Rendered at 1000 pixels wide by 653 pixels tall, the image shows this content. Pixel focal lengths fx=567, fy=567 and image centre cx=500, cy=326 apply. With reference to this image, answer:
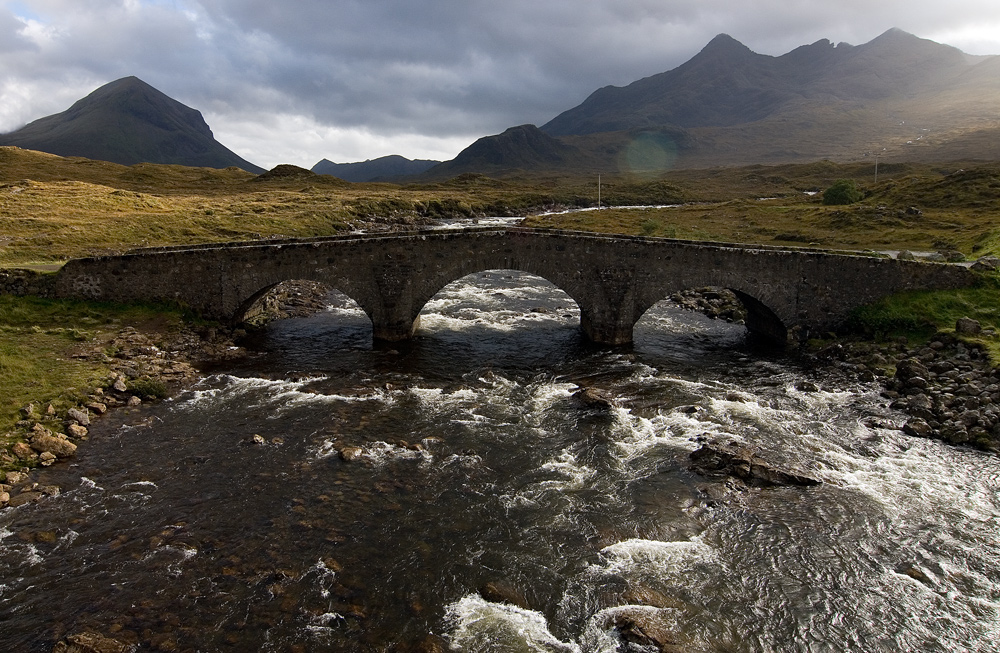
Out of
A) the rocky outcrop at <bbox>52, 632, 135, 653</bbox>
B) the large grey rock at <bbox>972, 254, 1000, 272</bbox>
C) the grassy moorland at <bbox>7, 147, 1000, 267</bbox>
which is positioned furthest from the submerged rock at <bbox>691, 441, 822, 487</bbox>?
the grassy moorland at <bbox>7, 147, 1000, 267</bbox>

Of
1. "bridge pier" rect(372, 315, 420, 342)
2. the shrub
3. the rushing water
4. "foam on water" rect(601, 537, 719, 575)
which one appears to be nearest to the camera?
the rushing water

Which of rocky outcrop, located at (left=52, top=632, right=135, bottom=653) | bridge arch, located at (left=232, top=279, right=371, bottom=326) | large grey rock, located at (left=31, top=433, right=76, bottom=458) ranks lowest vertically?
rocky outcrop, located at (left=52, top=632, right=135, bottom=653)

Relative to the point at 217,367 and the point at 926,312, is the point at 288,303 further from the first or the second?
the point at 926,312

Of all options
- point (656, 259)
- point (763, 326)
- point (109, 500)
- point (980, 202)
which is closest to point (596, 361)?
point (656, 259)

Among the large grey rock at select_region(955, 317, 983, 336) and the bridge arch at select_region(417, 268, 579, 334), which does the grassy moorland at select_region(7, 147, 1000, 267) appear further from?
the bridge arch at select_region(417, 268, 579, 334)

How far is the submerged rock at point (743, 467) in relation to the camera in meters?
20.1

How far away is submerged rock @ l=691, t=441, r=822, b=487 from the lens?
2014cm

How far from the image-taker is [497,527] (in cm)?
1775

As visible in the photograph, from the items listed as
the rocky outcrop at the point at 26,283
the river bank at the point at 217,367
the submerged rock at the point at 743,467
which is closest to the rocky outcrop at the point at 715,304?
the river bank at the point at 217,367

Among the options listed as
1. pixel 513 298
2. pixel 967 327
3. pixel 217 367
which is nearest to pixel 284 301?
pixel 217 367

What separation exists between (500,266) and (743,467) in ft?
65.2

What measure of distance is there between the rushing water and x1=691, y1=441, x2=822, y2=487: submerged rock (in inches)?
21.4

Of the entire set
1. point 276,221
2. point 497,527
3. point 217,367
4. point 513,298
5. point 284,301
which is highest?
point 276,221

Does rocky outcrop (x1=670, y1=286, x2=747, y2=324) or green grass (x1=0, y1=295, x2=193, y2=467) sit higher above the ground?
green grass (x1=0, y1=295, x2=193, y2=467)
